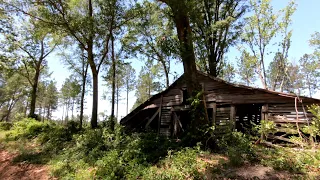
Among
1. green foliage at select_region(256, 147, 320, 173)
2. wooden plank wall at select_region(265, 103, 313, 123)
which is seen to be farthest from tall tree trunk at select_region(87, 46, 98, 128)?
wooden plank wall at select_region(265, 103, 313, 123)

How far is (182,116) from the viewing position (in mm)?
15727

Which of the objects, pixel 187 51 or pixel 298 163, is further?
pixel 187 51

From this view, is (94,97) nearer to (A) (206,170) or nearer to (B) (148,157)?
(B) (148,157)

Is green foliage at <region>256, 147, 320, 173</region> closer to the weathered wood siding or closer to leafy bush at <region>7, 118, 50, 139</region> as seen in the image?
the weathered wood siding

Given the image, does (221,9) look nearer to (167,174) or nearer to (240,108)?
(240,108)

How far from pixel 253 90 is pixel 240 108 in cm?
330

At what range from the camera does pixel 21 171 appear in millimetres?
8781

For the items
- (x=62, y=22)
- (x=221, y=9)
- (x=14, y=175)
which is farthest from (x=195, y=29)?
(x=14, y=175)

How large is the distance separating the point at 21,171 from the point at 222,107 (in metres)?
11.5

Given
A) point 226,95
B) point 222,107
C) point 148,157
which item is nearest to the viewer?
point 148,157

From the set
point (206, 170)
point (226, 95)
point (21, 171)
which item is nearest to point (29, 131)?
point (21, 171)

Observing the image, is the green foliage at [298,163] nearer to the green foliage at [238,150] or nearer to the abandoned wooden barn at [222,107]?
the green foliage at [238,150]

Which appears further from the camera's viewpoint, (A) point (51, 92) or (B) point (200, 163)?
(A) point (51, 92)

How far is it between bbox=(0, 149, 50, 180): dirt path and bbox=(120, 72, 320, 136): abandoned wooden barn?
7927 mm
